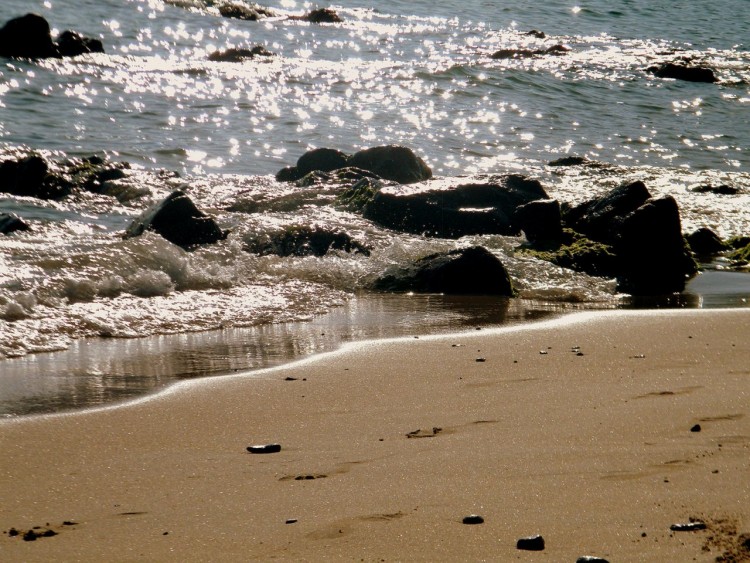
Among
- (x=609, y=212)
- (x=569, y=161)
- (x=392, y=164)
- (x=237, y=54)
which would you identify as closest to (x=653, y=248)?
(x=609, y=212)

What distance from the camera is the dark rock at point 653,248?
9461 millimetres

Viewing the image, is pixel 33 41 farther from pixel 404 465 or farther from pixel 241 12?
pixel 404 465

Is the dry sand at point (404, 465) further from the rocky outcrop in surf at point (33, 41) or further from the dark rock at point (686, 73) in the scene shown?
the dark rock at point (686, 73)

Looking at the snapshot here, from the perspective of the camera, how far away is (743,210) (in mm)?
13234

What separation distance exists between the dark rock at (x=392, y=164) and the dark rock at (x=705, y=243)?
13.1 ft

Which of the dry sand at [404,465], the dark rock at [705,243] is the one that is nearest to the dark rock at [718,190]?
the dark rock at [705,243]

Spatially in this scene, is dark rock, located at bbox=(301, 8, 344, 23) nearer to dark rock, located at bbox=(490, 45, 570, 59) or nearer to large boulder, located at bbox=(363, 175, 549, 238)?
dark rock, located at bbox=(490, 45, 570, 59)

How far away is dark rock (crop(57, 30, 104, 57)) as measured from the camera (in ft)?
69.7

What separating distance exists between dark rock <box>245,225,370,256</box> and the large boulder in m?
1.25

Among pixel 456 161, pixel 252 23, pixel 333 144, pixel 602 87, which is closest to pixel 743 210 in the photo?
pixel 456 161

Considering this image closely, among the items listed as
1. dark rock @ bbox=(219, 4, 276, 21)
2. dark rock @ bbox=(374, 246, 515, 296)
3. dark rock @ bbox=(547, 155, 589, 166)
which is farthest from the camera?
dark rock @ bbox=(219, 4, 276, 21)

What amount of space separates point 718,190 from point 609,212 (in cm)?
480

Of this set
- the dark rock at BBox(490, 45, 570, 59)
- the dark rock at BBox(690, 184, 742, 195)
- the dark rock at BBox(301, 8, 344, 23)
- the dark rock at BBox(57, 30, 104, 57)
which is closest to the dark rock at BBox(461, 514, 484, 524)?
the dark rock at BBox(690, 184, 742, 195)

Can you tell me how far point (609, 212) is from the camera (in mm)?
10375
